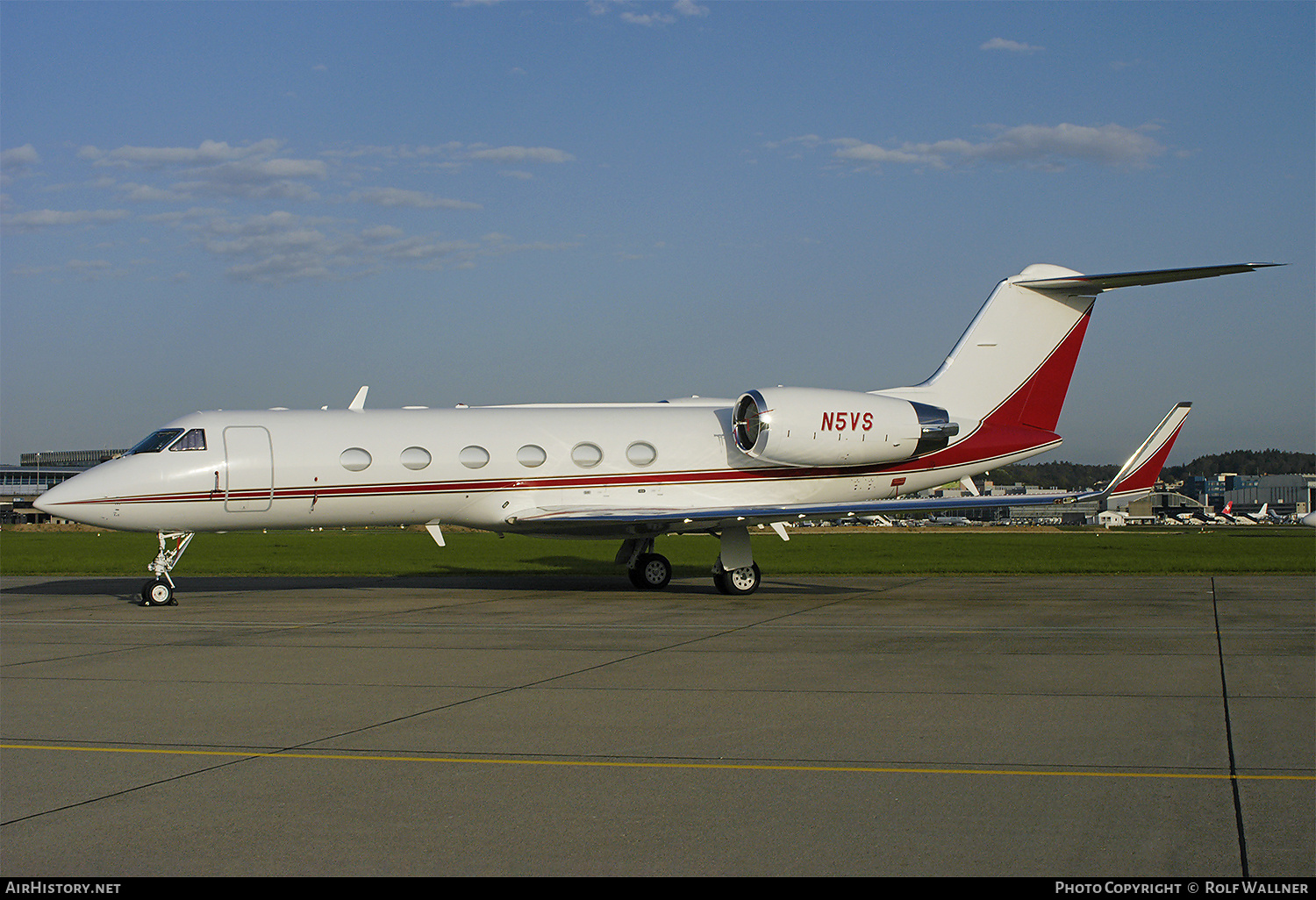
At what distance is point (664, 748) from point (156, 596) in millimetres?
13097

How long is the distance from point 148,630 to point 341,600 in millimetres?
4736

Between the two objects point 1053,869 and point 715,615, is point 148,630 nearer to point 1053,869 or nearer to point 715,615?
point 715,615

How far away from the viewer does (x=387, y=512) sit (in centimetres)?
1927

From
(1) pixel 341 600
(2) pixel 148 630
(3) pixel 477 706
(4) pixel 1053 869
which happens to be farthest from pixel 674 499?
(4) pixel 1053 869

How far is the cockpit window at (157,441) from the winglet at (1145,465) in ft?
50.3

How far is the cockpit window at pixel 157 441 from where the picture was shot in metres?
18.3

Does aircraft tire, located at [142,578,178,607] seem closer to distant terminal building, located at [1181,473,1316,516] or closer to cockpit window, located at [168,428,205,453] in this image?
cockpit window, located at [168,428,205,453]

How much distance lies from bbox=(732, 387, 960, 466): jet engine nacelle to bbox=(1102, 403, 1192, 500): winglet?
3.72m

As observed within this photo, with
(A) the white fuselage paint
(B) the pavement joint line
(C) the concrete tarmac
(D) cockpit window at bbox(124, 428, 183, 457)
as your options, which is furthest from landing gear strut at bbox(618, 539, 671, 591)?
(B) the pavement joint line

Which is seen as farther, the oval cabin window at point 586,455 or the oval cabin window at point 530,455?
the oval cabin window at point 586,455

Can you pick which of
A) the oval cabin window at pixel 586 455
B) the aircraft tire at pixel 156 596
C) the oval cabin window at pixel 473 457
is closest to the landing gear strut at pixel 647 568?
the oval cabin window at pixel 586 455

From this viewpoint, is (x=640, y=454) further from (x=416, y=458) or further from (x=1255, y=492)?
(x=1255, y=492)

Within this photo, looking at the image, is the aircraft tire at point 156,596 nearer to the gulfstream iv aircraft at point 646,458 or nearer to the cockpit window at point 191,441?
the gulfstream iv aircraft at point 646,458

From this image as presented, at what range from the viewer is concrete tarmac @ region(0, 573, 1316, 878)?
525 cm
